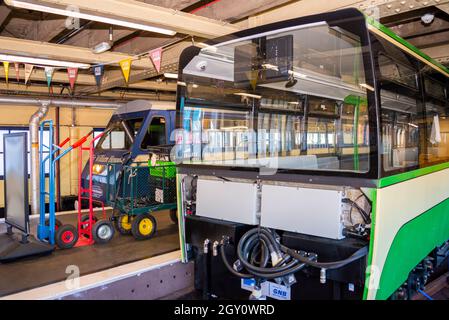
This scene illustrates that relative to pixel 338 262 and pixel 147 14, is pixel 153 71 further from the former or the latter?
pixel 338 262

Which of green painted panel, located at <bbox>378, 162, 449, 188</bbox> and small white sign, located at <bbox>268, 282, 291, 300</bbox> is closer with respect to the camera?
green painted panel, located at <bbox>378, 162, 449, 188</bbox>

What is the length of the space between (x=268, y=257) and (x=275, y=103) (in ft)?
6.27

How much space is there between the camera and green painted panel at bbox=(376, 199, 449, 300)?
9.21 feet

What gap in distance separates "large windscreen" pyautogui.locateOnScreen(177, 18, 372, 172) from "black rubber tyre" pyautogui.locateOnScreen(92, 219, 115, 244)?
2.04 m

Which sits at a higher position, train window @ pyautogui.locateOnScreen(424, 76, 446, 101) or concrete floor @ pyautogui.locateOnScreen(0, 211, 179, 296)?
train window @ pyautogui.locateOnScreen(424, 76, 446, 101)

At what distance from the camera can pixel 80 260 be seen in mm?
4516

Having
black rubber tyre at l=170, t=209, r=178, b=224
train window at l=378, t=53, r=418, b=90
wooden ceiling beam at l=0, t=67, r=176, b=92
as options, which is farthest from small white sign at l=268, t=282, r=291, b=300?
wooden ceiling beam at l=0, t=67, r=176, b=92

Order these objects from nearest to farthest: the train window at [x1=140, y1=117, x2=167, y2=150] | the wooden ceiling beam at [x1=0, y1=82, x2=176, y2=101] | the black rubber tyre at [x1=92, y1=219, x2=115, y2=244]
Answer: the black rubber tyre at [x1=92, y1=219, x2=115, y2=244] → the train window at [x1=140, y1=117, x2=167, y2=150] → the wooden ceiling beam at [x1=0, y1=82, x2=176, y2=101]

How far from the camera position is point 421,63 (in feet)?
12.5

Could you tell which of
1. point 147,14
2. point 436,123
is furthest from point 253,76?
point 436,123

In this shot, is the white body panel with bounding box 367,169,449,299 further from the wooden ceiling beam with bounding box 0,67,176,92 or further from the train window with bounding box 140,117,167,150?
the wooden ceiling beam with bounding box 0,67,176,92

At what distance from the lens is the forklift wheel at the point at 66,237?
4.91m

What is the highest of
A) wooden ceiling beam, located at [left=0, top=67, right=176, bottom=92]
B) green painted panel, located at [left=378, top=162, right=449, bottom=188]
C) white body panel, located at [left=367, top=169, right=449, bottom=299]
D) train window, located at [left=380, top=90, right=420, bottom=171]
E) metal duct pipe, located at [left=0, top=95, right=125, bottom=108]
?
wooden ceiling beam, located at [left=0, top=67, right=176, bottom=92]
